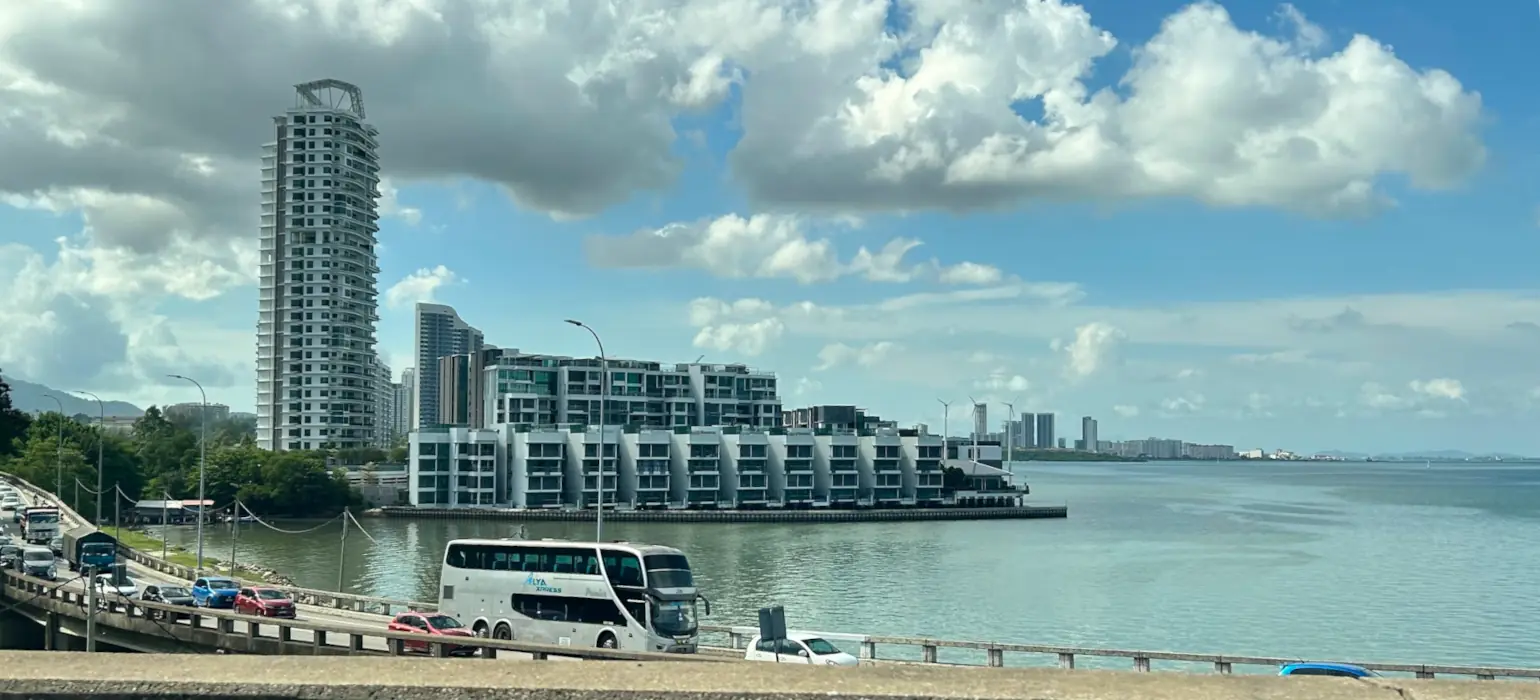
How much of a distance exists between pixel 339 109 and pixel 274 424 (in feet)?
156

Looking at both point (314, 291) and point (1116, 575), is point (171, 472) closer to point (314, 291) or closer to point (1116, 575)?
point (314, 291)

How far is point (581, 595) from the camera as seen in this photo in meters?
30.6

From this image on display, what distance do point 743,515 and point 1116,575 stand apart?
58.8 meters

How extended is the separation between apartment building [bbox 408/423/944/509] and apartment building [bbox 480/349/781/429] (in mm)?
8158

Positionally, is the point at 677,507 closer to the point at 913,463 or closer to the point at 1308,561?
the point at 913,463

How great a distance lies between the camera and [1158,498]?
174 meters

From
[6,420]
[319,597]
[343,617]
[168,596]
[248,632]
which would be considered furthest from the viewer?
[6,420]

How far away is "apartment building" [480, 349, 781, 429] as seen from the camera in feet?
466

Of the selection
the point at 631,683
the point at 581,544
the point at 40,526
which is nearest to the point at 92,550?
the point at 40,526

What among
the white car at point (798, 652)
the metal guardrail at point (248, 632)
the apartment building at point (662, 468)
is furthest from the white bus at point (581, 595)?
the apartment building at point (662, 468)

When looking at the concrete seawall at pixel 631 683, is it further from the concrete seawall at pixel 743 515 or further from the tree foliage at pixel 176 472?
the tree foliage at pixel 176 472

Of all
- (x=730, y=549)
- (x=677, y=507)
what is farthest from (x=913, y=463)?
(x=730, y=549)

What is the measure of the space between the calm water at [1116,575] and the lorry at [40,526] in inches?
551

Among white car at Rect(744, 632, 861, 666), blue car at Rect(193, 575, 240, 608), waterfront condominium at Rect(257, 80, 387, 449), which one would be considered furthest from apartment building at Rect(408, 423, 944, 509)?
white car at Rect(744, 632, 861, 666)
